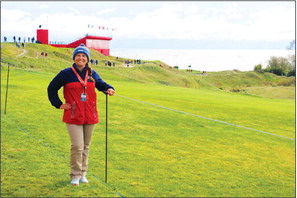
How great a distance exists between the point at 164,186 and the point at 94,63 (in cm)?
4399

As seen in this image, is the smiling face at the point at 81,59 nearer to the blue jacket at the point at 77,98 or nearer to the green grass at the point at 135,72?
the blue jacket at the point at 77,98

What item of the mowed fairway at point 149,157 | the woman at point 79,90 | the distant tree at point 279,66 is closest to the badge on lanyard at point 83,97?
the woman at point 79,90

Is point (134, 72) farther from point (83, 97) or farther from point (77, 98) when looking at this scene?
point (83, 97)

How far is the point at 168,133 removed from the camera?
36.4ft

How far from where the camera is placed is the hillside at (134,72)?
36.8 metres

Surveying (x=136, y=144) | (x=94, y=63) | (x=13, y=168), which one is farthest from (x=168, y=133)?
(x=94, y=63)

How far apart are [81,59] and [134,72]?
175ft

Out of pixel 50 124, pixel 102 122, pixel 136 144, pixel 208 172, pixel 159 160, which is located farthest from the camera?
pixel 102 122

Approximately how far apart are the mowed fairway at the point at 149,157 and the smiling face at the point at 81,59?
9.69 ft

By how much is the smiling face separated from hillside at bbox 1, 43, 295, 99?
2959cm

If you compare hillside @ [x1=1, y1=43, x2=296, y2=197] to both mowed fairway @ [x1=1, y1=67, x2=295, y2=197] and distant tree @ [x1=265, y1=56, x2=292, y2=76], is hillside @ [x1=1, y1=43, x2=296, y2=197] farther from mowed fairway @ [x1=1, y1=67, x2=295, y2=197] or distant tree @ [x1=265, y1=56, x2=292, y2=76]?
distant tree @ [x1=265, y1=56, x2=292, y2=76]

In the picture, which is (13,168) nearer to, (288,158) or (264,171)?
(264,171)

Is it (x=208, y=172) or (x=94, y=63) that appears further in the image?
(x=94, y=63)

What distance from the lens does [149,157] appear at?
8.16 meters
